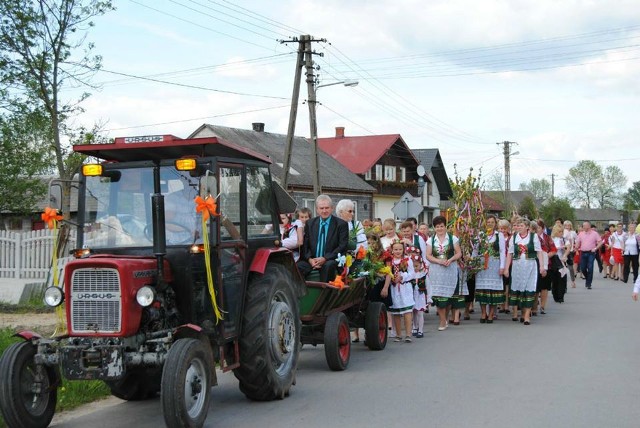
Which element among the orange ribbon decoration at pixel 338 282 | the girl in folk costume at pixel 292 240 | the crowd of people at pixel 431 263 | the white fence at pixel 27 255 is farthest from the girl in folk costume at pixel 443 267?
the white fence at pixel 27 255

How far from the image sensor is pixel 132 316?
21.1 feet

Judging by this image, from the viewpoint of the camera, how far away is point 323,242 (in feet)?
33.4

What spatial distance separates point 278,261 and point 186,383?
2.21 metres

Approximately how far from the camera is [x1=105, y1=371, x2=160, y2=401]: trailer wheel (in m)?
7.89

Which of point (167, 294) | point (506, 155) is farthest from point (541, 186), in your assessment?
point (167, 294)

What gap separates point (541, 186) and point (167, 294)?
436 ft

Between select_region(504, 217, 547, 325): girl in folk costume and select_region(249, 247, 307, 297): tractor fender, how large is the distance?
22.4 feet

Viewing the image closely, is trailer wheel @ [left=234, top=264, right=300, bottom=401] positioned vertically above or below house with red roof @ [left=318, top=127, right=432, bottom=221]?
below

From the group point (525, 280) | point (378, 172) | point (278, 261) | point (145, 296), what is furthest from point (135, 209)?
point (378, 172)

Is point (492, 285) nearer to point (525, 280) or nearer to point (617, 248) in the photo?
point (525, 280)

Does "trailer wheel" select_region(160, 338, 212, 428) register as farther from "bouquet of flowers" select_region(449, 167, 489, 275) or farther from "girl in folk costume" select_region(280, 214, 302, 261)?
"bouquet of flowers" select_region(449, 167, 489, 275)

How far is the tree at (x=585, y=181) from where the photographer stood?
12669 cm

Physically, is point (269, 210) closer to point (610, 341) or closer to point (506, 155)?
point (610, 341)

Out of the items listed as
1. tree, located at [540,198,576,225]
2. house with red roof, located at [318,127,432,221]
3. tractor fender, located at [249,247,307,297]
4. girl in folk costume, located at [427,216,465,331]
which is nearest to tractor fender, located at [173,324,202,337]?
tractor fender, located at [249,247,307,297]
